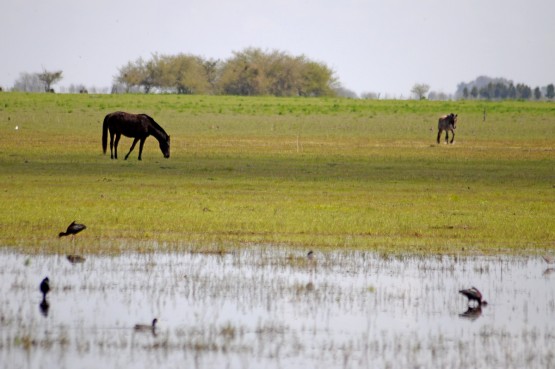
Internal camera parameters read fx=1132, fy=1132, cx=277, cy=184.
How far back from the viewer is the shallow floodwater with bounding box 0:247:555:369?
8992mm

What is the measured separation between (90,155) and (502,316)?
22.6 m

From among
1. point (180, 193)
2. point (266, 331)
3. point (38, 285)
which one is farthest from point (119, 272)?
point (180, 193)

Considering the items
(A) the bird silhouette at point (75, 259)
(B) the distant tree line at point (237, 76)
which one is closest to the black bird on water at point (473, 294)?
(A) the bird silhouette at point (75, 259)

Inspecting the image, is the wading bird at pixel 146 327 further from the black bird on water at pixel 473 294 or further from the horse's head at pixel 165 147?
the horse's head at pixel 165 147

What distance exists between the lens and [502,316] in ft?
35.3

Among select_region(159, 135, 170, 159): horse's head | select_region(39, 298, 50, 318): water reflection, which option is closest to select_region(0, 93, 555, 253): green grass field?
select_region(159, 135, 170, 159): horse's head

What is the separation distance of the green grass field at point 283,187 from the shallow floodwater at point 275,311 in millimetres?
1396

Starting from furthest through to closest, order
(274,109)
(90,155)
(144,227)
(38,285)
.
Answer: (274,109), (90,155), (144,227), (38,285)

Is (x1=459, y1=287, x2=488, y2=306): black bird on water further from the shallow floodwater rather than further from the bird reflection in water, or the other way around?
the bird reflection in water

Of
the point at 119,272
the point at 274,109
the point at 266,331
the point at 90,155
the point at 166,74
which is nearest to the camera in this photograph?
the point at 266,331

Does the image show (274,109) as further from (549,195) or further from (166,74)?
(166,74)

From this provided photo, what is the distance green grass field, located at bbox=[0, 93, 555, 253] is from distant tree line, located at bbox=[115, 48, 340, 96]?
62394 millimetres

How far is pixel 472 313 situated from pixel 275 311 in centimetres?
189

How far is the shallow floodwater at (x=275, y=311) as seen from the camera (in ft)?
29.5
